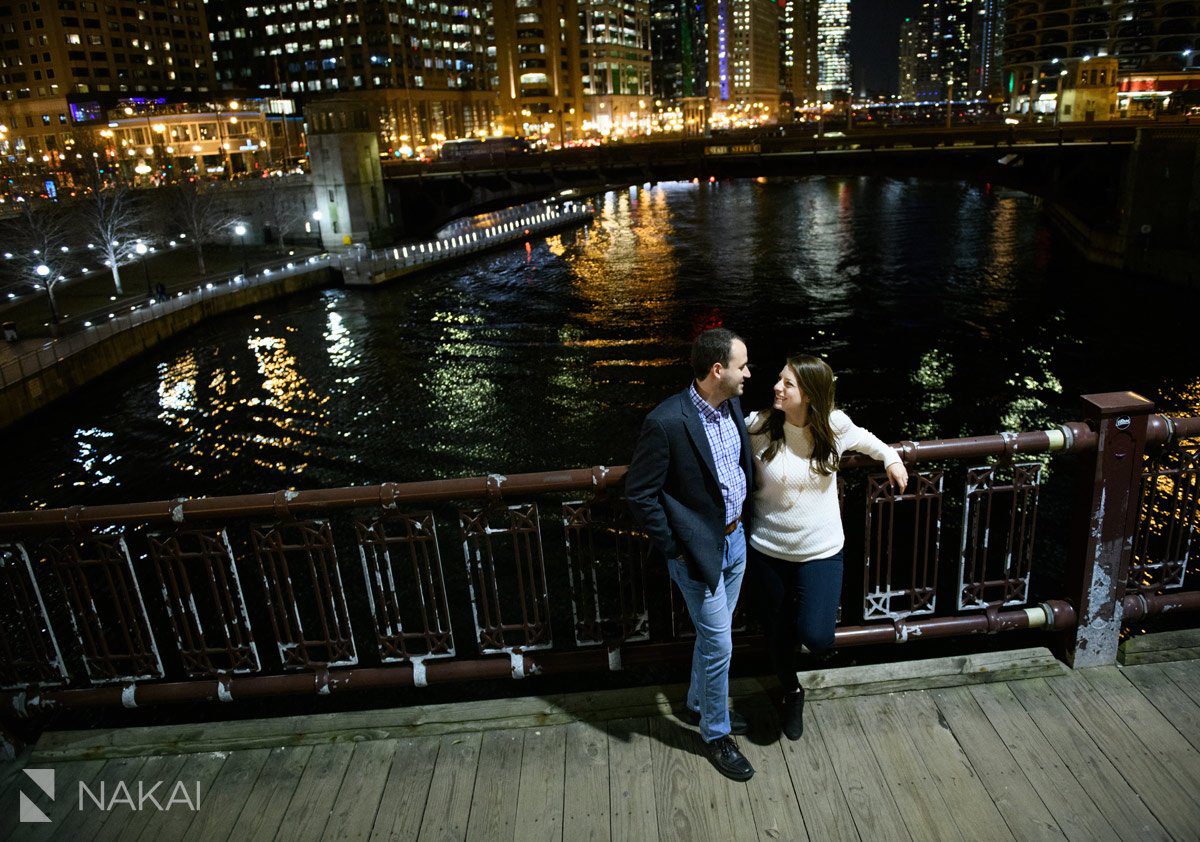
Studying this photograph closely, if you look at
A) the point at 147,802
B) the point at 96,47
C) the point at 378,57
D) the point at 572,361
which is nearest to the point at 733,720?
the point at 147,802

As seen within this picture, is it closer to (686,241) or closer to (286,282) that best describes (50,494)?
(286,282)

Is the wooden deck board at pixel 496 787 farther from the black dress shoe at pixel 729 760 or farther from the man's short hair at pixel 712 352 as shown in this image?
the man's short hair at pixel 712 352

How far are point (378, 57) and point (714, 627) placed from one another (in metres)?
158

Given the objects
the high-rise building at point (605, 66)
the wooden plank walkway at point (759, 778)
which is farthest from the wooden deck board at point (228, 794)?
the high-rise building at point (605, 66)

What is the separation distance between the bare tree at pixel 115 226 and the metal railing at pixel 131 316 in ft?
19.7

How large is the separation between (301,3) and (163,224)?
103440 millimetres

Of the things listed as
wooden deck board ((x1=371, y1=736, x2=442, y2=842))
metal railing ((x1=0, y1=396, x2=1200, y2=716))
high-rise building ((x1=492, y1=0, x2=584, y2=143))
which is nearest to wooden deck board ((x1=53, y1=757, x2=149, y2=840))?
metal railing ((x1=0, y1=396, x2=1200, y2=716))

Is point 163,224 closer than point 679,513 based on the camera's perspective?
No

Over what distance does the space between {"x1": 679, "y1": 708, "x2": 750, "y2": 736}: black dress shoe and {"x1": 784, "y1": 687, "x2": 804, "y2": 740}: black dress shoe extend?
0.25m

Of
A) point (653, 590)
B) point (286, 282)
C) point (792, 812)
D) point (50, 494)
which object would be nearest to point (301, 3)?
point (286, 282)

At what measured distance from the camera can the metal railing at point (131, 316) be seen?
30.2m

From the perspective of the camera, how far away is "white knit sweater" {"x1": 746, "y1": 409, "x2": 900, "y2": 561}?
4.34 meters

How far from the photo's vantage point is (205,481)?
23.9m

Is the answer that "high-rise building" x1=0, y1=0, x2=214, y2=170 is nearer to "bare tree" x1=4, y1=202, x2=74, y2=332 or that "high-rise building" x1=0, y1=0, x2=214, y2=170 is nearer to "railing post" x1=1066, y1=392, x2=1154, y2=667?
"bare tree" x1=4, y1=202, x2=74, y2=332
